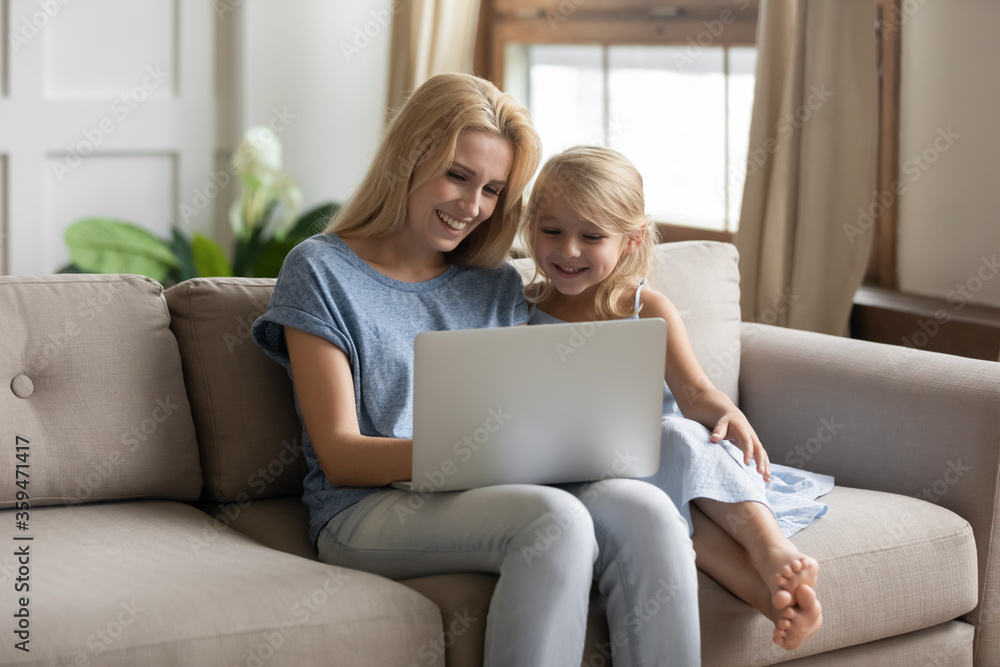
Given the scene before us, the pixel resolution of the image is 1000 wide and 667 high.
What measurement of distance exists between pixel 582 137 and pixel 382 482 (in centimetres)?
228

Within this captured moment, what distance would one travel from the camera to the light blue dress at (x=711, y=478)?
4.52ft

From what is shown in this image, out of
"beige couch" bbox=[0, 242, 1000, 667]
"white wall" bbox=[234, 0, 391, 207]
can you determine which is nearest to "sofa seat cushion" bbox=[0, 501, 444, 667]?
"beige couch" bbox=[0, 242, 1000, 667]

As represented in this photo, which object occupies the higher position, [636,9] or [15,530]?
[636,9]

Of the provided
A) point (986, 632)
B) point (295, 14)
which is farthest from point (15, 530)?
point (295, 14)

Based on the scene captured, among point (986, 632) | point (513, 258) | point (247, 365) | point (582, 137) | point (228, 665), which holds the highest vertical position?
point (582, 137)

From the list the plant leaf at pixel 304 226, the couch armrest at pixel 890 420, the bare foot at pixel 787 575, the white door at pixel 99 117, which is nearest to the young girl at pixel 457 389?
A: the bare foot at pixel 787 575

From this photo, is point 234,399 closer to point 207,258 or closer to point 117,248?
point 207,258

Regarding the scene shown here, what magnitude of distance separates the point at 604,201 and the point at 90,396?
33.6 inches

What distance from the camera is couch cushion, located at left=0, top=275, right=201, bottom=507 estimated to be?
147 centimetres

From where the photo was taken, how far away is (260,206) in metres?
3.55

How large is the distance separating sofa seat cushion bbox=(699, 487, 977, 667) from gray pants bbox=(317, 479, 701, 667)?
13cm

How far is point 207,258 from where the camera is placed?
10.6 feet

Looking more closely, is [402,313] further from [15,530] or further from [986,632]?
Result: [986,632]

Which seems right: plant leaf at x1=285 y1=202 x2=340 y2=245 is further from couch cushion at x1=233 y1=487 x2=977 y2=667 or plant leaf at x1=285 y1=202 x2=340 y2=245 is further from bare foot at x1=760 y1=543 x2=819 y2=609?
bare foot at x1=760 y1=543 x2=819 y2=609
